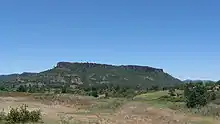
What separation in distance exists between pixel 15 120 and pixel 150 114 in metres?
19.1

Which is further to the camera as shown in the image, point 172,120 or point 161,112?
point 161,112

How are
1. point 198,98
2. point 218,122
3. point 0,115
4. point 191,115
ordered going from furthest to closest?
point 198,98, point 191,115, point 218,122, point 0,115

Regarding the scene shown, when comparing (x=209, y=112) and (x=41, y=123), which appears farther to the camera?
(x=209, y=112)

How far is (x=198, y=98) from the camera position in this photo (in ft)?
184

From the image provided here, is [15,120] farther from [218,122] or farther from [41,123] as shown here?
[218,122]

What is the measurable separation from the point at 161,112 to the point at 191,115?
393 centimetres

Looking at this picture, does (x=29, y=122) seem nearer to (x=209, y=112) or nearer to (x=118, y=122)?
(x=118, y=122)

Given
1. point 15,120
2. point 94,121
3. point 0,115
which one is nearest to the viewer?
point 15,120

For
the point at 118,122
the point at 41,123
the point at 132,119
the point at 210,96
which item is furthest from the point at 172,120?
the point at 210,96

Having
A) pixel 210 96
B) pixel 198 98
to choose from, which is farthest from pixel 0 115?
pixel 210 96

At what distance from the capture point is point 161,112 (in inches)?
1855

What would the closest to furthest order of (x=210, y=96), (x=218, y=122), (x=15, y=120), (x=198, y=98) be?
(x=15, y=120) < (x=218, y=122) < (x=198, y=98) < (x=210, y=96)

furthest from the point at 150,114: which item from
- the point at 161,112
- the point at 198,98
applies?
the point at 198,98

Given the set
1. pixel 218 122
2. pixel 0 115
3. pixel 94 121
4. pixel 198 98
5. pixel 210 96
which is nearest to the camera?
pixel 0 115
